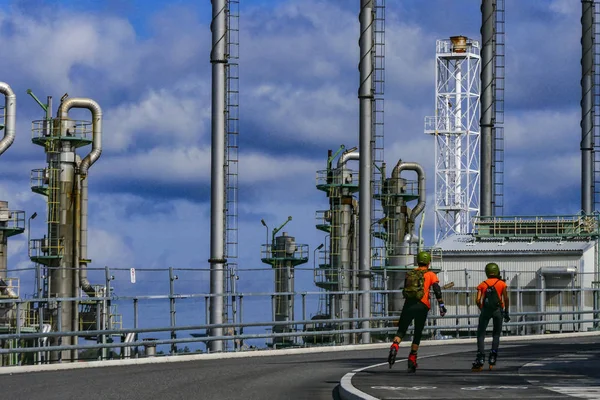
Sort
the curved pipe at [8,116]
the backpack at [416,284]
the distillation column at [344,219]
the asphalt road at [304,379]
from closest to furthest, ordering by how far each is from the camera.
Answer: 1. the asphalt road at [304,379]
2. the backpack at [416,284]
3. the curved pipe at [8,116]
4. the distillation column at [344,219]

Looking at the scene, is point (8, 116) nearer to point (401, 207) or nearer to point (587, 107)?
point (401, 207)

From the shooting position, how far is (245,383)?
771 inches

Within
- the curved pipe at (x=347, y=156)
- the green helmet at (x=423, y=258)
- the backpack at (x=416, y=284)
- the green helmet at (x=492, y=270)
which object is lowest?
the backpack at (x=416, y=284)

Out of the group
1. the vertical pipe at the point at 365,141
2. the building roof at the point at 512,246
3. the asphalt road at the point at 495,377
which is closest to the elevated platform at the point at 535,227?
the building roof at the point at 512,246

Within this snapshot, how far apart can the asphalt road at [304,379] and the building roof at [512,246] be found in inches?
1081

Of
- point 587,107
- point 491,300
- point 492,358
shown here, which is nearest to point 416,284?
point 491,300

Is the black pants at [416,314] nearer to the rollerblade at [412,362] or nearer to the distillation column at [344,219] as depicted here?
Result: the rollerblade at [412,362]

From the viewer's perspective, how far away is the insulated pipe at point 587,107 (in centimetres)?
6212

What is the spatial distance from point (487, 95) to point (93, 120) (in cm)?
1789

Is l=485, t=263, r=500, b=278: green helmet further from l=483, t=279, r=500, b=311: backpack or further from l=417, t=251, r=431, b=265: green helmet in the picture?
l=417, t=251, r=431, b=265: green helmet

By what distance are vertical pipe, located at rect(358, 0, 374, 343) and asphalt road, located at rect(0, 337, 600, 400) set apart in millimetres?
16757

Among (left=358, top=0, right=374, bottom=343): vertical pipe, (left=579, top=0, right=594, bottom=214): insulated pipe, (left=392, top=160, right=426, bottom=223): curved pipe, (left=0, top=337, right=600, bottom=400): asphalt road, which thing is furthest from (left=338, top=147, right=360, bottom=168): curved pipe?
(left=0, top=337, right=600, bottom=400): asphalt road

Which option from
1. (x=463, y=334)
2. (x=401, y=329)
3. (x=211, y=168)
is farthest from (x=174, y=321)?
(x=463, y=334)

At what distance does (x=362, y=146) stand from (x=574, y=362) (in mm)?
21083
